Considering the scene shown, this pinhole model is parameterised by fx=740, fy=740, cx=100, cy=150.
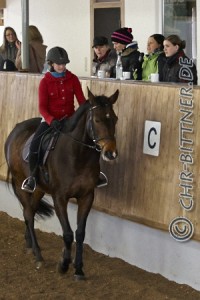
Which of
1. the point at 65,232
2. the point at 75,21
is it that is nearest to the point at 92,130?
the point at 65,232

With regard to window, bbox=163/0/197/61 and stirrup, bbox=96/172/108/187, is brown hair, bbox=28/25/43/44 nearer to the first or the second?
window, bbox=163/0/197/61

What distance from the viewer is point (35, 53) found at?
10109 mm

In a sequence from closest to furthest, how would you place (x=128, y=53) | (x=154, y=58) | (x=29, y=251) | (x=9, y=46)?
(x=29, y=251) → (x=154, y=58) → (x=128, y=53) → (x=9, y=46)

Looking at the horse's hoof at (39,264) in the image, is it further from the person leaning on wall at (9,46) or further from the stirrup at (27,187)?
the person leaning on wall at (9,46)

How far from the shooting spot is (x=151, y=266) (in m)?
6.71

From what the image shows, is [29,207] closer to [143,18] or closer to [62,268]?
[62,268]

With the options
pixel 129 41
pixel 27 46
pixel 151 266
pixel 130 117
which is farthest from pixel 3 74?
pixel 151 266

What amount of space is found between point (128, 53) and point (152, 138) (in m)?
1.95

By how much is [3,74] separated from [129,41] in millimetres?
1893

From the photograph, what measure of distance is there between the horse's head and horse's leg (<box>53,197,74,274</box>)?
2.35ft

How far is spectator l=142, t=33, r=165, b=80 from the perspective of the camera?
25.7 feet

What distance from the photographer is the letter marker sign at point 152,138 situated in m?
6.55

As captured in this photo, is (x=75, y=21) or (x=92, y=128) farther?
(x=75, y=21)

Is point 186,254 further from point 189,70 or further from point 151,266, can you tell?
point 189,70
